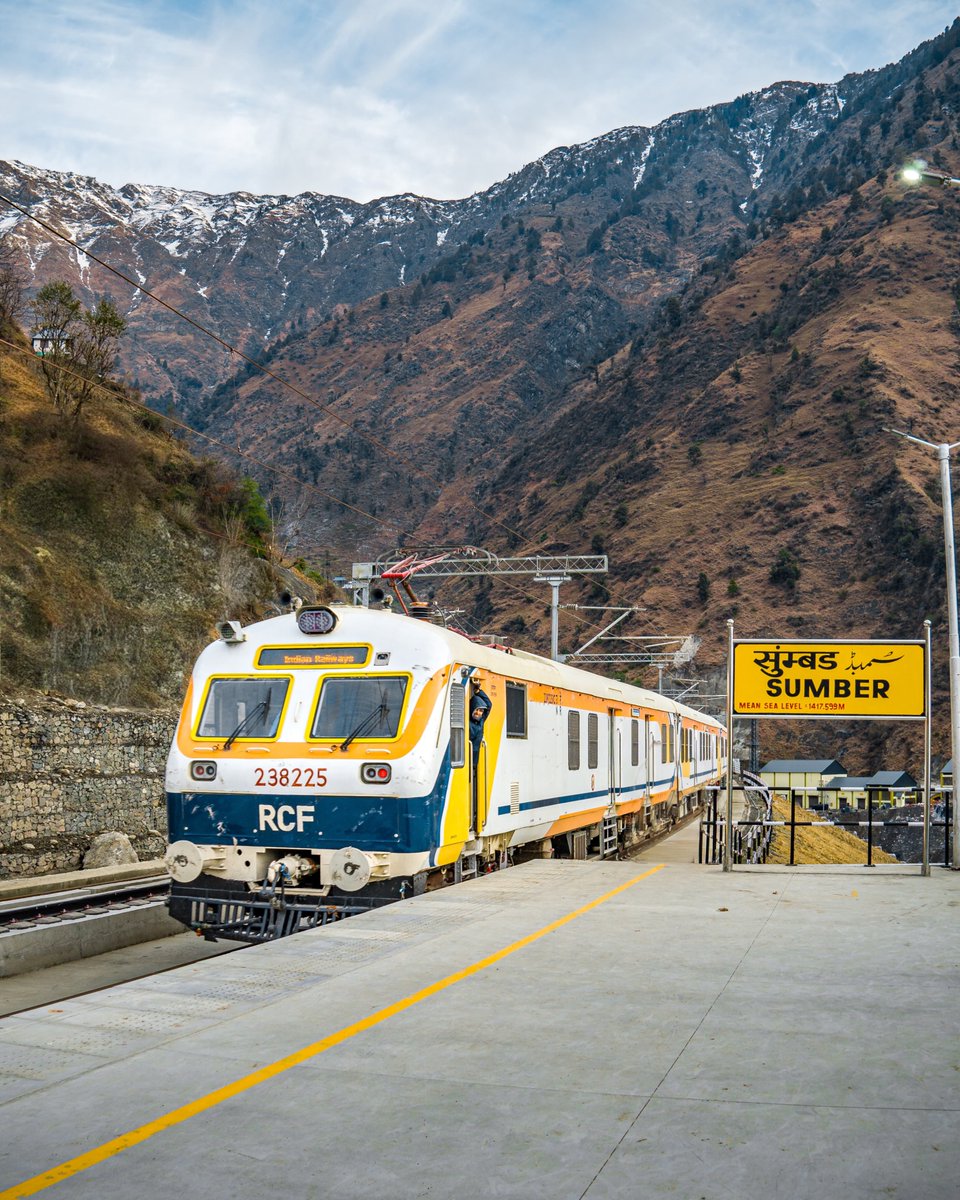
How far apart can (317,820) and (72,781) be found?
16461mm

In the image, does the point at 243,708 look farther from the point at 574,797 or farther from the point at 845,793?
the point at 845,793

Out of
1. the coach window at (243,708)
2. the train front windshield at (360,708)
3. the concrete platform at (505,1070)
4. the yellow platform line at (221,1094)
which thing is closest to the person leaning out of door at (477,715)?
the train front windshield at (360,708)

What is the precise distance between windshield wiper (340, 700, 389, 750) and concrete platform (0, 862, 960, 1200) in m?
2.19

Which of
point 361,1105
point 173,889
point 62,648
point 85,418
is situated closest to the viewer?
point 361,1105

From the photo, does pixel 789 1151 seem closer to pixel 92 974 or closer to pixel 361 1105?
pixel 361 1105

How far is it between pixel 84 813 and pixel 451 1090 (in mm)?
22738

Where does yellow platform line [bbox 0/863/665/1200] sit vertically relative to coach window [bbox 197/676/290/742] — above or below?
below

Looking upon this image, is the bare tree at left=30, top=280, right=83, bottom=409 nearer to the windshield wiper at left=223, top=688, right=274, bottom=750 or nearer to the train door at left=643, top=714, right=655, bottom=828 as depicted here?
the train door at left=643, top=714, right=655, bottom=828

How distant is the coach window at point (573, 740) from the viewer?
18.7 metres

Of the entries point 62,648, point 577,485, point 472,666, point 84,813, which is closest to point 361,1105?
point 472,666

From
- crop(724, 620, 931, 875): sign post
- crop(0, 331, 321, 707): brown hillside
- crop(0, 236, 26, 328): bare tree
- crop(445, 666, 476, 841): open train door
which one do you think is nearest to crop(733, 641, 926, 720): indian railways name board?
crop(724, 620, 931, 875): sign post

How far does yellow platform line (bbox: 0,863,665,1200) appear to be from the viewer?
486 cm

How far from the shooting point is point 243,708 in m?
12.9

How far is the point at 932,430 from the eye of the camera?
349 ft
